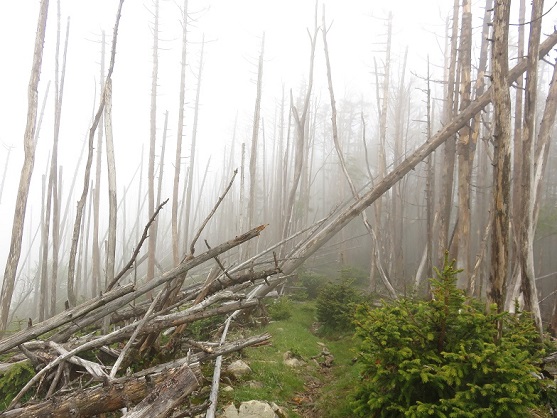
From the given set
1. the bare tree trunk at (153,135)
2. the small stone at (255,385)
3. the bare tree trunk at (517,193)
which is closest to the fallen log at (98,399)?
the small stone at (255,385)

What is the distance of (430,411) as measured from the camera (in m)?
2.87

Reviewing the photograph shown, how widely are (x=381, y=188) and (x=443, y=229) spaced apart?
2520 millimetres

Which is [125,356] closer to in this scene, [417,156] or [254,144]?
[417,156]

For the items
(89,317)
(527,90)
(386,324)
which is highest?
(527,90)

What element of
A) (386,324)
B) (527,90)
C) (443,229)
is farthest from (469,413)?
(443,229)

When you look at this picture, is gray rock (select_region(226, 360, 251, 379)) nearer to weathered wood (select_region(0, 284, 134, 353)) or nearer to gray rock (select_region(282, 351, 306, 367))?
gray rock (select_region(282, 351, 306, 367))

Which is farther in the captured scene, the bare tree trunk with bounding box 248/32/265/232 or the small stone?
the bare tree trunk with bounding box 248/32/265/232

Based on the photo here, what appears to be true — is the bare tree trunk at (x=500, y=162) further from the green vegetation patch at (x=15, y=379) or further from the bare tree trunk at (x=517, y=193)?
the green vegetation patch at (x=15, y=379)

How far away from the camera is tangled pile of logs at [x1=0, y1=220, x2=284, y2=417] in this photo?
3.28 m

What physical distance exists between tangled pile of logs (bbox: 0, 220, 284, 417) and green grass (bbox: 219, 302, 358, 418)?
81cm

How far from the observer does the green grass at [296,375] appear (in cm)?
477

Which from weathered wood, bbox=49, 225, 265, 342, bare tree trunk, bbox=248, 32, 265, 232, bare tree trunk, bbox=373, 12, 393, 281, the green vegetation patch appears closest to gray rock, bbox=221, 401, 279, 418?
weathered wood, bbox=49, 225, 265, 342

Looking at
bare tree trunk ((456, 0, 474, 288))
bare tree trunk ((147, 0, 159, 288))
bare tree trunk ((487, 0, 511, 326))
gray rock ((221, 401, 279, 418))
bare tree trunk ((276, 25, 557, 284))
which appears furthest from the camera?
bare tree trunk ((147, 0, 159, 288))

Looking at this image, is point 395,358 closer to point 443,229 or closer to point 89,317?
point 89,317
